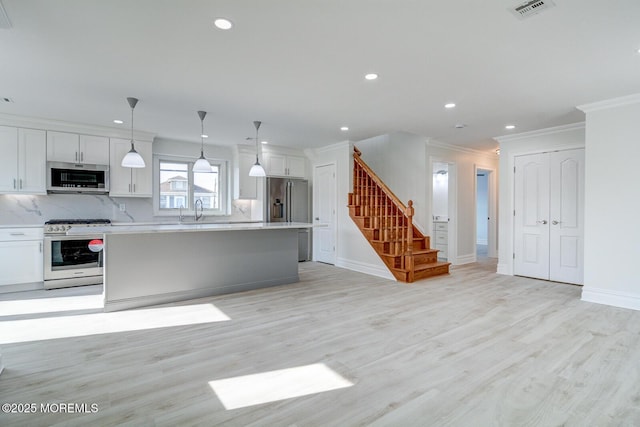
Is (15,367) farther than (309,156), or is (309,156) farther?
(309,156)

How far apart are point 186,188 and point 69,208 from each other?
191cm

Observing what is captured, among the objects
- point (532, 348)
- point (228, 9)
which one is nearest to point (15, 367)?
point (228, 9)

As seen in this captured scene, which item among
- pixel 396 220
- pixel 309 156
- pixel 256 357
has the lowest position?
pixel 256 357

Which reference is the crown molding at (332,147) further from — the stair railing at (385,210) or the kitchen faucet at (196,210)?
the kitchen faucet at (196,210)

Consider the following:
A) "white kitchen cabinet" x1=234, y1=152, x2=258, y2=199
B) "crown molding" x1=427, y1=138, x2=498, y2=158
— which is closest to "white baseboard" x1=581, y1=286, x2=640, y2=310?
"crown molding" x1=427, y1=138, x2=498, y2=158

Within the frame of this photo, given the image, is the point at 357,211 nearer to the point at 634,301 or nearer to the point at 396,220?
the point at 396,220

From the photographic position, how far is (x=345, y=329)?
10.4ft

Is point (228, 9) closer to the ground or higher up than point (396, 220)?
higher up

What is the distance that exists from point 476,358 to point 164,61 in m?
3.74

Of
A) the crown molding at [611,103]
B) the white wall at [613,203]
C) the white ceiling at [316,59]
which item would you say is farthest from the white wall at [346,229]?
the crown molding at [611,103]

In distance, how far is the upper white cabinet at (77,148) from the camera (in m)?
4.82

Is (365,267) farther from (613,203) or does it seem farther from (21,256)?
→ (21,256)

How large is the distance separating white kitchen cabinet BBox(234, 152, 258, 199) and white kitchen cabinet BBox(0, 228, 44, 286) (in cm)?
323

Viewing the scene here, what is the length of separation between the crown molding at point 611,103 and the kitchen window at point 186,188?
6.14 m
